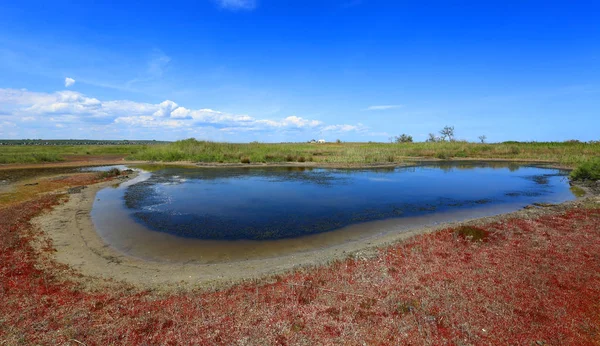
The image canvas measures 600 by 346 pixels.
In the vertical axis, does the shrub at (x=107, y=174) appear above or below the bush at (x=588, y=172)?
below

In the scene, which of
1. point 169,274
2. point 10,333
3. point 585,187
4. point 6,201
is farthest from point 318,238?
point 585,187

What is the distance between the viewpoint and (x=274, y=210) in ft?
50.2

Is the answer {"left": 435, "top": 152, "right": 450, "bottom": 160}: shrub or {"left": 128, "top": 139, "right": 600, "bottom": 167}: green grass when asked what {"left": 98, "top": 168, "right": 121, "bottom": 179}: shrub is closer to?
{"left": 128, "top": 139, "right": 600, "bottom": 167}: green grass

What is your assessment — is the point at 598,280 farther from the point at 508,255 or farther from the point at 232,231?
the point at 232,231

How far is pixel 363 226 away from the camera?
41.4 ft

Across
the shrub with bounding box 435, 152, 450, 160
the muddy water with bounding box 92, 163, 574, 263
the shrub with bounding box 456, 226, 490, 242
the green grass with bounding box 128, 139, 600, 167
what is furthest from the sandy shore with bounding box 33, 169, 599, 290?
the shrub with bounding box 435, 152, 450, 160

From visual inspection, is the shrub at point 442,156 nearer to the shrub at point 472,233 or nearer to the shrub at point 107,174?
the shrub at point 472,233

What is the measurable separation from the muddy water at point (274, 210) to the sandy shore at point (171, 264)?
18.9 inches

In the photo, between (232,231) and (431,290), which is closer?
(431,290)

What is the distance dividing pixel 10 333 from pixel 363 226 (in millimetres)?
10957

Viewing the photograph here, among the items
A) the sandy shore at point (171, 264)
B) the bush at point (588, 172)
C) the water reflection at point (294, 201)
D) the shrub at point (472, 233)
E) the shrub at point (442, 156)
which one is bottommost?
the sandy shore at point (171, 264)

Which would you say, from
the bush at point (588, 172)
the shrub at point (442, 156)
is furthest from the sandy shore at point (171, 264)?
the shrub at point (442, 156)

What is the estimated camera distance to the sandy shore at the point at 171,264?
7.34 meters

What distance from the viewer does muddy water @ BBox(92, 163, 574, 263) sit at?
10.5 m
